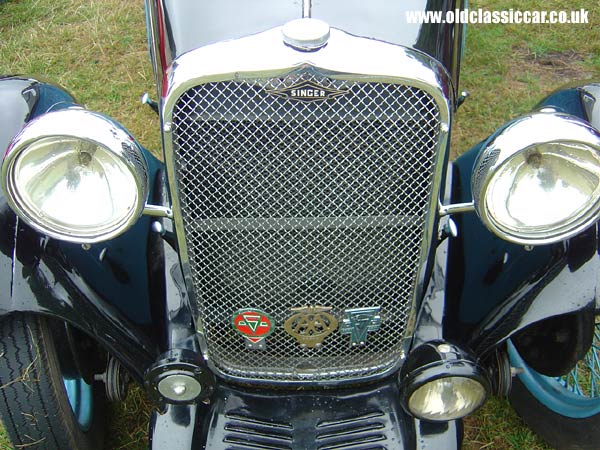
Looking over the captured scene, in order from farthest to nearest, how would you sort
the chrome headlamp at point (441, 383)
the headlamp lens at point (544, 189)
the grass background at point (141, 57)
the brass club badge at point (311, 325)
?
the grass background at point (141, 57)
the brass club badge at point (311, 325)
the chrome headlamp at point (441, 383)
the headlamp lens at point (544, 189)

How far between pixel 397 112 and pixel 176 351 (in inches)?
32.9

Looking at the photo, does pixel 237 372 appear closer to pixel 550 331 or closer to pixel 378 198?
pixel 378 198

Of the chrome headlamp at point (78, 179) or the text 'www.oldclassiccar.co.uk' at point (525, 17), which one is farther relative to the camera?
the text 'www.oldclassiccar.co.uk' at point (525, 17)

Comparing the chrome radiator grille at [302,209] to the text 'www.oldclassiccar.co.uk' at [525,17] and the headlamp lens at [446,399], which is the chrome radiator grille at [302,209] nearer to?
the headlamp lens at [446,399]

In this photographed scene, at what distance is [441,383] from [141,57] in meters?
3.21

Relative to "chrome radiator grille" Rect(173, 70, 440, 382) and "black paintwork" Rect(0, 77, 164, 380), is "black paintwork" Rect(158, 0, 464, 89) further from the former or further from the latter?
"black paintwork" Rect(0, 77, 164, 380)

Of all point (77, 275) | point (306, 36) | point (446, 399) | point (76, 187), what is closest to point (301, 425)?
point (446, 399)

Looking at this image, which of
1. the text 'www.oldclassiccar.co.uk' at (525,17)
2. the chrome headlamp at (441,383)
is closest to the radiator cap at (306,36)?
the chrome headlamp at (441,383)

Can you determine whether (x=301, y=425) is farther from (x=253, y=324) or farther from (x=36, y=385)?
(x=36, y=385)

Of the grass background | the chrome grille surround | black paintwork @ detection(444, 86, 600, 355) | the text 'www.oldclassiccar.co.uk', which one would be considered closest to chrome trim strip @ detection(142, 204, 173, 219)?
the chrome grille surround

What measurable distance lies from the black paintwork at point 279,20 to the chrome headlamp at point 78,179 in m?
0.41

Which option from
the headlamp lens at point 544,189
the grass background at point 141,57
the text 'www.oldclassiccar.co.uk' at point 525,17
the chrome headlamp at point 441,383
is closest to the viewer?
the headlamp lens at point 544,189

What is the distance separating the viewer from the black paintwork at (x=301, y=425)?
1.82 m

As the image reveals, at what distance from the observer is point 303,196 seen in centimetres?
160
